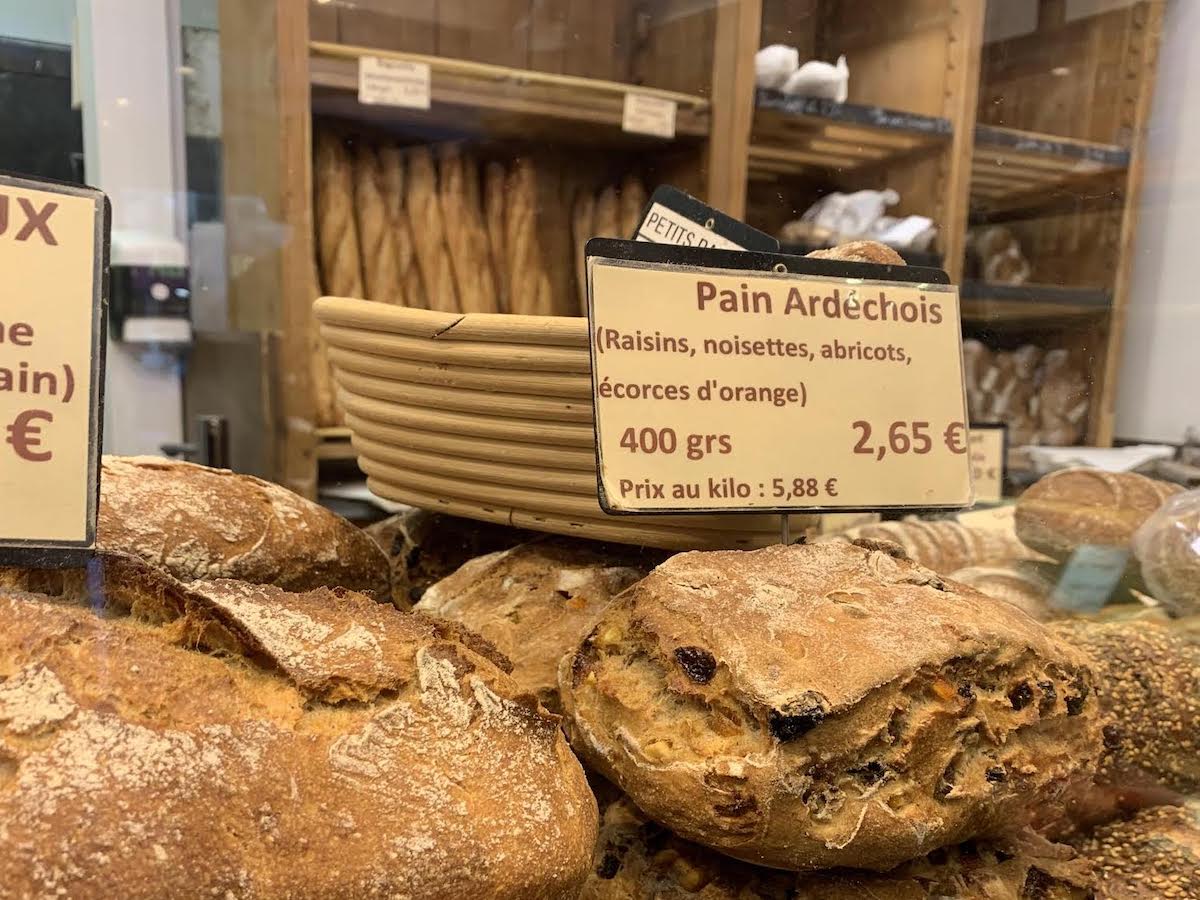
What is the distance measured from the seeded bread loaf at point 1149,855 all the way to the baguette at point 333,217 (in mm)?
1826

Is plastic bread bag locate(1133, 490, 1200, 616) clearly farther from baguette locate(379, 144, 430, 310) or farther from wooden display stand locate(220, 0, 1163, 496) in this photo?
baguette locate(379, 144, 430, 310)

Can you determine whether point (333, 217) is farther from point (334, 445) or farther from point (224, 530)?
point (224, 530)

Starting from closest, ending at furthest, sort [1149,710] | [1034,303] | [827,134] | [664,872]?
[664,872], [1149,710], [1034,303], [827,134]

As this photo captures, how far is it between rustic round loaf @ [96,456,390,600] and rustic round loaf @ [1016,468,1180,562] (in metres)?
1.24

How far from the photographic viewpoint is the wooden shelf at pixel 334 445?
211cm

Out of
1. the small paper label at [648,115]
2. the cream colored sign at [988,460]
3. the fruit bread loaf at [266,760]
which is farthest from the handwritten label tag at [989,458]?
the fruit bread loaf at [266,760]

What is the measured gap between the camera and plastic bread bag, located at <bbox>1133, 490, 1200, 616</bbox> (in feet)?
4.40

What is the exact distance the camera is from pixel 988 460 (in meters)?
2.11

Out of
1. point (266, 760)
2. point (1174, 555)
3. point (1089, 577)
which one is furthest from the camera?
point (1089, 577)

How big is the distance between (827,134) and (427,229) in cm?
109

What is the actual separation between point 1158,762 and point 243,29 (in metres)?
2.25

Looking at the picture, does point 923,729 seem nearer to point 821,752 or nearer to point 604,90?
point 821,752

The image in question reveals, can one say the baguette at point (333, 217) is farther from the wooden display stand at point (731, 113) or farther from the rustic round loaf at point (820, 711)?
the rustic round loaf at point (820, 711)

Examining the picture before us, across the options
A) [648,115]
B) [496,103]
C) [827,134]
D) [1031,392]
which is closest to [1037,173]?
[827,134]
